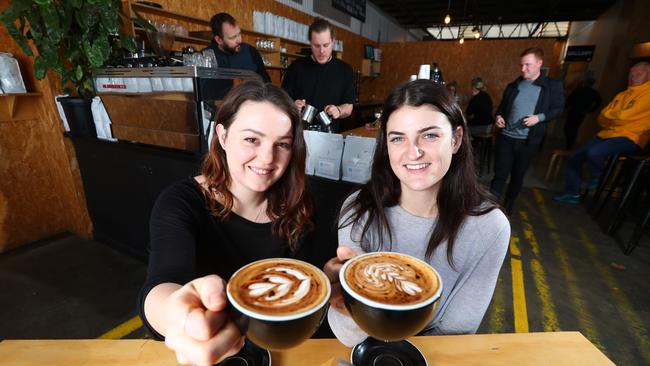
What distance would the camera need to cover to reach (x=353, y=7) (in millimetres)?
8430

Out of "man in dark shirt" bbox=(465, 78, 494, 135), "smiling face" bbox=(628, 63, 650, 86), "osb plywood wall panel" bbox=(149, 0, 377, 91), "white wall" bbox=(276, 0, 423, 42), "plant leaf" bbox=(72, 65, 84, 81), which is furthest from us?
"white wall" bbox=(276, 0, 423, 42)

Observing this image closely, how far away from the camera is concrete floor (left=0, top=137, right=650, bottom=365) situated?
6.63 feet

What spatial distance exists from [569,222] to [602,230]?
0.31 meters

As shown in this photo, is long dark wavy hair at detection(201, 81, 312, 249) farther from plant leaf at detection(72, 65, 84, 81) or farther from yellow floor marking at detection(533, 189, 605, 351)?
yellow floor marking at detection(533, 189, 605, 351)

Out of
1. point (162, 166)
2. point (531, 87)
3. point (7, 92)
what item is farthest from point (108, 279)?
point (531, 87)

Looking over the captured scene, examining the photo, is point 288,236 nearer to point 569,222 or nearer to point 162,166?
point 162,166

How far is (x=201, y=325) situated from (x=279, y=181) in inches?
30.7

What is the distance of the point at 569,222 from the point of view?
3.82 metres

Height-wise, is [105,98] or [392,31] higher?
[392,31]

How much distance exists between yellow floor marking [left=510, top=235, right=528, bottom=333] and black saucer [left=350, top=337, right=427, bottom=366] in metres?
1.71

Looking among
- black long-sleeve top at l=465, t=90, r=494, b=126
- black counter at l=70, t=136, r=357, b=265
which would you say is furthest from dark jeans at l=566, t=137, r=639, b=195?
black counter at l=70, t=136, r=357, b=265

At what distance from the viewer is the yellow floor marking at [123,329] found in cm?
191

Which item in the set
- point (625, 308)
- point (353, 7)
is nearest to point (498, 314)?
point (625, 308)

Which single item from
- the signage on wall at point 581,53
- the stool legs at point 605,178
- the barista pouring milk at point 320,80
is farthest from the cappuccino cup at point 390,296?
the signage on wall at point 581,53
